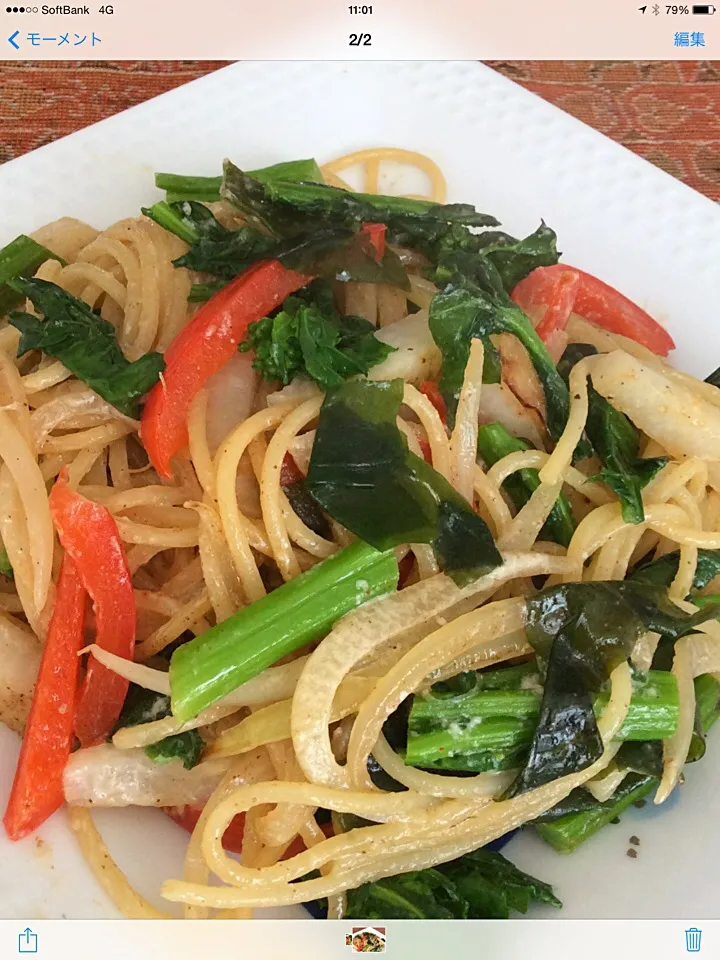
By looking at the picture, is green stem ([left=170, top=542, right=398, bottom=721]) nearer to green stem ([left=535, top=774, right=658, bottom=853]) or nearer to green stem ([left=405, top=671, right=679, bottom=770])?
green stem ([left=405, top=671, right=679, bottom=770])

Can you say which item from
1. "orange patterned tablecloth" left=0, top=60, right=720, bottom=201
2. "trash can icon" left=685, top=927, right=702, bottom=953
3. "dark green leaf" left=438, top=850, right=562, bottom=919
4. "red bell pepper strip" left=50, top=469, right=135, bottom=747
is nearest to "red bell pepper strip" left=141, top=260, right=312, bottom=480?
"red bell pepper strip" left=50, top=469, right=135, bottom=747

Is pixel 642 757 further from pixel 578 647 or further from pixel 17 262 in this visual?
pixel 17 262

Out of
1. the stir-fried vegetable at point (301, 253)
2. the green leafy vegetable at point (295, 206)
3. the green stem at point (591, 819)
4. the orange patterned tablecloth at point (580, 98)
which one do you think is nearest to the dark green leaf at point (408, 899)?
the green stem at point (591, 819)

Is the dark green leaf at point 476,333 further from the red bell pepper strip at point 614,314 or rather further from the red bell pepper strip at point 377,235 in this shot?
the red bell pepper strip at point 614,314

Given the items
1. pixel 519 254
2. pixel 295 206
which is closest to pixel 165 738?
pixel 295 206

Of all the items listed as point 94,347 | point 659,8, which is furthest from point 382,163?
point 94,347

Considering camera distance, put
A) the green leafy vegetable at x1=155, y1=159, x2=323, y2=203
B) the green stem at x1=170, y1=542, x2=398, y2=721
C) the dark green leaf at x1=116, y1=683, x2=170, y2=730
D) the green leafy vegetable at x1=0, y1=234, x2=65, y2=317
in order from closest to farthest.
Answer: the green stem at x1=170, y1=542, x2=398, y2=721 < the dark green leaf at x1=116, y1=683, x2=170, y2=730 < the green leafy vegetable at x1=0, y1=234, x2=65, y2=317 < the green leafy vegetable at x1=155, y1=159, x2=323, y2=203
